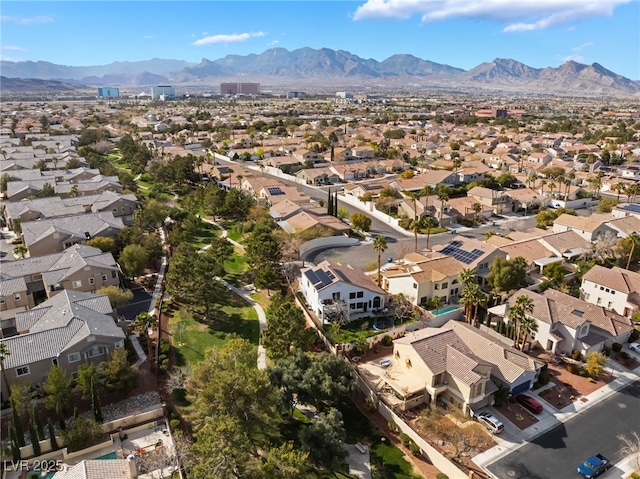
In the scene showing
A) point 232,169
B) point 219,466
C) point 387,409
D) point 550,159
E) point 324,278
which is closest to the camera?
point 219,466

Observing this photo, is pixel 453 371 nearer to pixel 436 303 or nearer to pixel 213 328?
pixel 436 303

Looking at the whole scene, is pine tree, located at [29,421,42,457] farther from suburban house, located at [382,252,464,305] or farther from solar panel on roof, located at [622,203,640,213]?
solar panel on roof, located at [622,203,640,213]

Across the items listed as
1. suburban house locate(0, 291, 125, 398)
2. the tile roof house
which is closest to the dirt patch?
suburban house locate(0, 291, 125, 398)

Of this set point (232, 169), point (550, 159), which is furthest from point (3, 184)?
point (550, 159)

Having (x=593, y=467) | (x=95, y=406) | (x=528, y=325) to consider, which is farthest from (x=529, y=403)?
(x=95, y=406)

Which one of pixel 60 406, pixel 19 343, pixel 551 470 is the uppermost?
pixel 19 343

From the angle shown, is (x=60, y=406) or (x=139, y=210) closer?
(x=60, y=406)

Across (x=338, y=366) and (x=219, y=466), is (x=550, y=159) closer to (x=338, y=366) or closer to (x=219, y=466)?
(x=338, y=366)
